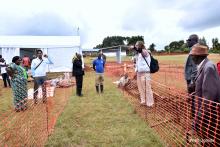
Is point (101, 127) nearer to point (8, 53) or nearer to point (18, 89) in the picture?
point (18, 89)

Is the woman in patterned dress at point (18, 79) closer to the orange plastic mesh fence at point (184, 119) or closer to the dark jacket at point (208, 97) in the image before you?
the orange plastic mesh fence at point (184, 119)

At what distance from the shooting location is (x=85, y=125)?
21.8 ft

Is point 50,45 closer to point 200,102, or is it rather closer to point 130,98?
point 130,98

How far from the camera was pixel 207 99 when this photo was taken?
3.54 meters

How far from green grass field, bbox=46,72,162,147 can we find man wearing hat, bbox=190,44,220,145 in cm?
159

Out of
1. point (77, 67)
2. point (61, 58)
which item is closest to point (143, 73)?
point (77, 67)

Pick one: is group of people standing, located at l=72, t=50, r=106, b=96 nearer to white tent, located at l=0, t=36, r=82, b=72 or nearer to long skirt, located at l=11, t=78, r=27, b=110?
long skirt, located at l=11, t=78, r=27, b=110

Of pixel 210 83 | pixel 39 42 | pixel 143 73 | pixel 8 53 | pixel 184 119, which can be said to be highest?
pixel 39 42

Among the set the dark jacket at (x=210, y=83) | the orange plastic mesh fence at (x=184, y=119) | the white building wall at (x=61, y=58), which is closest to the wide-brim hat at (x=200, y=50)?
the dark jacket at (x=210, y=83)

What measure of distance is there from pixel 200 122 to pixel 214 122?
0.57 feet

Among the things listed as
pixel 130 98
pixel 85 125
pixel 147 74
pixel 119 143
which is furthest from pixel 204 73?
pixel 130 98

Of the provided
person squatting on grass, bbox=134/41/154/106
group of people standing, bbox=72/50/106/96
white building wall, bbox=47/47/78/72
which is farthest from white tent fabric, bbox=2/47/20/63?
person squatting on grass, bbox=134/41/154/106

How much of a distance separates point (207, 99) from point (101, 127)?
3268 millimetres

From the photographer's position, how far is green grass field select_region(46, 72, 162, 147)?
539 centimetres
